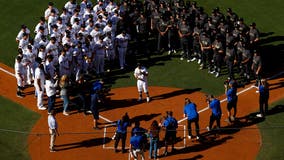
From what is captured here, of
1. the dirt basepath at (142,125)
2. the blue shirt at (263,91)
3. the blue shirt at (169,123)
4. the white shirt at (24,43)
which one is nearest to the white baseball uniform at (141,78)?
the dirt basepath at (142,125)

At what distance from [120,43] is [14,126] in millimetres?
7349

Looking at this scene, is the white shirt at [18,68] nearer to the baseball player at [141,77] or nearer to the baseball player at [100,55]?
the baseball player at [100,55]

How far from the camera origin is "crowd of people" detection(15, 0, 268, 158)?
25.9 meters

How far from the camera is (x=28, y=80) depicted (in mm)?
27609

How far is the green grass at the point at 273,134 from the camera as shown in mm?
22312

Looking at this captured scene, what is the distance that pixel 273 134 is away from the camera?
23.6 m

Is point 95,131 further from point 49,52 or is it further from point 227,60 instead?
point 227,60

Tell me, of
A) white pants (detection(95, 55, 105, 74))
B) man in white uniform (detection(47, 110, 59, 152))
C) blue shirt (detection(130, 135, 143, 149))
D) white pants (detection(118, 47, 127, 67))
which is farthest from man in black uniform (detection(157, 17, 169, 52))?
blue shirt (detection(130, 135, 143, 149))

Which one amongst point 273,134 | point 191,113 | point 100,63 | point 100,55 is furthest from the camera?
point 100,63

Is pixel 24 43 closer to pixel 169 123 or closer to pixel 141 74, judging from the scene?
pixel 141 74

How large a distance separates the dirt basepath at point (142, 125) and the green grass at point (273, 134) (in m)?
0.31

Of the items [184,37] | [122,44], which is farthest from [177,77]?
[122,44]

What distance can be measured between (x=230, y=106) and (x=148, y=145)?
403 cm

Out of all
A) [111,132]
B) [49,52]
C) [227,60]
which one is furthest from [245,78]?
[49,52]
